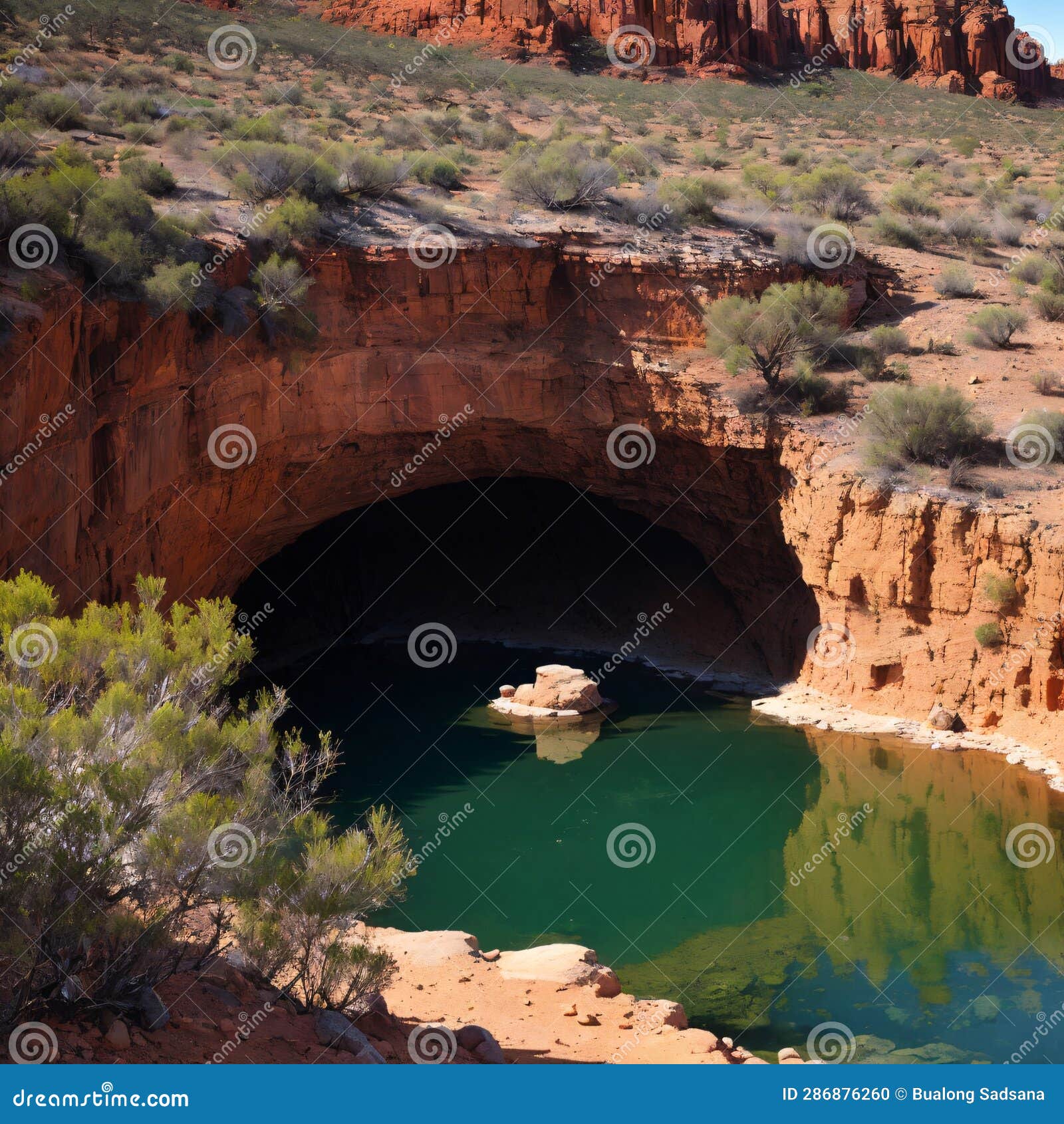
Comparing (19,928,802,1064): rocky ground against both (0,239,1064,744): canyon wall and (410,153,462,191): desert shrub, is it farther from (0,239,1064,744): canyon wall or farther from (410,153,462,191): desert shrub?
(410,153,462,191): desert shrub

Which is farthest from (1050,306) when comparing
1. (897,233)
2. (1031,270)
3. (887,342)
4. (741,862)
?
(741,862)

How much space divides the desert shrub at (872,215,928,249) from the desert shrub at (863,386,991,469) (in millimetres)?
7919

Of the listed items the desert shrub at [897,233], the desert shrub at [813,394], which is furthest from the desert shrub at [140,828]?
the desert shrub at [897,233]

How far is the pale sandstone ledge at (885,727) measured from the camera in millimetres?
16844

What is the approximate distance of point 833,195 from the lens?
25484mm

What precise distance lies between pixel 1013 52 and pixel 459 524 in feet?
121

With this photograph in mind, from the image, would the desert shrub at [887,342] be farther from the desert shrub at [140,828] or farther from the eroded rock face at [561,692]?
the desert shrub at [140,828]

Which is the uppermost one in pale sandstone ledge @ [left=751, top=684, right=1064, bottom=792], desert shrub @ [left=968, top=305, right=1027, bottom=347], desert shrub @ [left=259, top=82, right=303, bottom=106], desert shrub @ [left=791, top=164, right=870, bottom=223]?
desert shrub @ [left=259, top=82, right=303, bottom=106]

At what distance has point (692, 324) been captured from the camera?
68.4 ft

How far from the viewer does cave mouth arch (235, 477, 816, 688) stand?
77.1 ft

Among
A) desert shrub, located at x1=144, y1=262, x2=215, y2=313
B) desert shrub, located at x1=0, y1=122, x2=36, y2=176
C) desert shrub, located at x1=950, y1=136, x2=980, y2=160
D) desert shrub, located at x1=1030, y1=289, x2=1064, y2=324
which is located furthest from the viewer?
desert shrub, located at x1=950, y1=136, x2=980, y2=160

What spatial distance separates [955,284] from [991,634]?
359 inches

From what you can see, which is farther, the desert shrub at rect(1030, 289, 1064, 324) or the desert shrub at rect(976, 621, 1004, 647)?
the desert shrub at rect(1030, 289, 1064, 324)

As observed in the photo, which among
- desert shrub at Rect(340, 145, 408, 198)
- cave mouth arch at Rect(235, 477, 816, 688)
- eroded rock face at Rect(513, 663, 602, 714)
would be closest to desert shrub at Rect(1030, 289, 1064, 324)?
cave mouth arch at Rect(235, 477, 816, 688)
